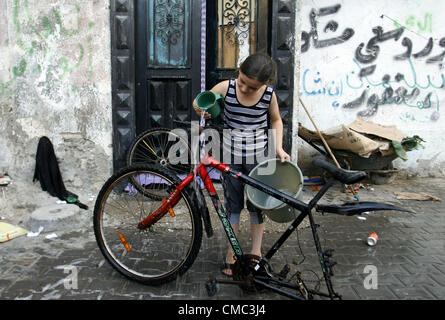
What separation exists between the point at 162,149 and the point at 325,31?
3.26 metres

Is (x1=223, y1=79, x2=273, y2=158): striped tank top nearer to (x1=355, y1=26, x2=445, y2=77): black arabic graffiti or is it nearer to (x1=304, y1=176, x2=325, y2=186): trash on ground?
(x1=304, y1=176, x2=325, y2=186): trash on ground

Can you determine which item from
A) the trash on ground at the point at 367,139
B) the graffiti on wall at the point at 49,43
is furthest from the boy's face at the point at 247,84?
the trash on ground at the point at 367,139

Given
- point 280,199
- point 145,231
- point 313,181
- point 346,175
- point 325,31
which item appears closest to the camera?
point 346,175

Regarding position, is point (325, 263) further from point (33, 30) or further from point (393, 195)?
point (33, 30)

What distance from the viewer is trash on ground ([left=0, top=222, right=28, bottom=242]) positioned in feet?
12.8

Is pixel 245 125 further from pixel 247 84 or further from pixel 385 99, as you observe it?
pixel 385 99

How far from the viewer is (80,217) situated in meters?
4.41

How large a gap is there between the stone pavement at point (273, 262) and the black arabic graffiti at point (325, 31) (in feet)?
9.45

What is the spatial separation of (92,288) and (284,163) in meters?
1.75

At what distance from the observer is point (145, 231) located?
338cm

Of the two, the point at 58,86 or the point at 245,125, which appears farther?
the point at 58,86

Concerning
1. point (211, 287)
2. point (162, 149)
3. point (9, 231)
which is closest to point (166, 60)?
point (162, 149)

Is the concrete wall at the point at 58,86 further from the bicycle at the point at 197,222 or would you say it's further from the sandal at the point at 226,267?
the sandal at the point at 226,267
